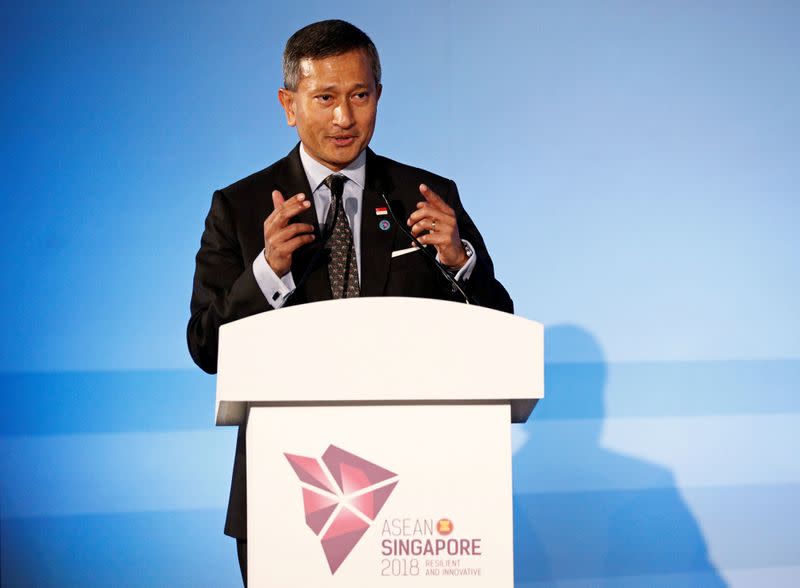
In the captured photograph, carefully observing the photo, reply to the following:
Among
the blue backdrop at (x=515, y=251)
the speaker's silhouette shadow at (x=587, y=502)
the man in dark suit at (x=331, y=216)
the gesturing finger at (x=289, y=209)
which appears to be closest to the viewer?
the gesturing finger at (x=289, y=209)

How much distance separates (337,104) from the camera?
1.92 m

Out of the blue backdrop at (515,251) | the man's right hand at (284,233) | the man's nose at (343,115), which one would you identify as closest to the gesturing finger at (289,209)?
the man's right hand at (284,233)

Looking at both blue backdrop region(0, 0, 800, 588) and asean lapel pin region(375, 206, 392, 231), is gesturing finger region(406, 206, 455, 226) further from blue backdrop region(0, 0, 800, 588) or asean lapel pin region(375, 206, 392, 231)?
blue backdrop region(0, 0, 800, 588)

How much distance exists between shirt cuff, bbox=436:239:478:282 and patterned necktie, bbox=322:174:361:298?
215 mm

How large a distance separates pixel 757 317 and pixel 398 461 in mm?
2646

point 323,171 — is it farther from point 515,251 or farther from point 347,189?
point 515,251

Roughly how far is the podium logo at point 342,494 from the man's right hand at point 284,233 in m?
0.42

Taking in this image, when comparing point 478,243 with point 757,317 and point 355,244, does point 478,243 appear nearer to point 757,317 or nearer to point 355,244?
point 355,244

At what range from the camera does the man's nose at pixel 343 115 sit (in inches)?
75.2

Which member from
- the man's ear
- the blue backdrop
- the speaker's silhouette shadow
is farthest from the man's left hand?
the speaker's silhouette shadow

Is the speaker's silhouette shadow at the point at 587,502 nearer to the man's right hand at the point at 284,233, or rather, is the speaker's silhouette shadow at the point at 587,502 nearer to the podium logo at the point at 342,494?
the man's right hand at the point at 284,233

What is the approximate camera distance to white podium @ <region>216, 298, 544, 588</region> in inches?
48.9

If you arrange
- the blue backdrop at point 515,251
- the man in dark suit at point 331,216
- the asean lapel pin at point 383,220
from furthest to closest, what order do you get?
the blue backdrop at point 515,251
the asean lapel pin at point 383,220
the man in dark suit at point 331,216

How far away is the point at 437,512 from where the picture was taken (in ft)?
4.12
